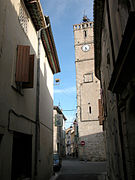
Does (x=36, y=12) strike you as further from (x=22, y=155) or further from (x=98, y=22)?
(x=22, y=155)

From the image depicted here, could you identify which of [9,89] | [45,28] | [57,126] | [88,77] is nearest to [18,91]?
[9,89]

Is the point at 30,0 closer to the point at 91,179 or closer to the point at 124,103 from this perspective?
the point at 124,103

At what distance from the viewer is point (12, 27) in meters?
5.60

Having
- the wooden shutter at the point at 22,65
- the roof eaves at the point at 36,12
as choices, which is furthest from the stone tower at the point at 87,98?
the wooden shutter at the point at 22,65

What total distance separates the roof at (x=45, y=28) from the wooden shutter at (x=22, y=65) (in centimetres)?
283

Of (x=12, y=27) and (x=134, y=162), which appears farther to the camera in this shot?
(x=12, y=27)

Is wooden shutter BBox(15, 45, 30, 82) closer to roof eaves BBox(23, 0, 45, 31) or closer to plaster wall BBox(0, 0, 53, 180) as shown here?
plaster wall BBox(0, 0, 53, 180)

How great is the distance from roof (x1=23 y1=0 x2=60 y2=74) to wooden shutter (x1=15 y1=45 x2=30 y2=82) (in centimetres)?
283

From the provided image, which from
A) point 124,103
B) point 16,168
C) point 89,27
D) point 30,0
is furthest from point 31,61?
point 89,27

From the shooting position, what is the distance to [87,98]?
29.5 meters

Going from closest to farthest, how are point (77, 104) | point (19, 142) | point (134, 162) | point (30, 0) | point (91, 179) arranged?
1. point (134, 162)
2. point (19, 142)
3. point (30, 0)
4. point (91, 179)
5. point (77, 104)

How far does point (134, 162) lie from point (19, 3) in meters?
6.41

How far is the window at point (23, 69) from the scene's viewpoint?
5.58 m

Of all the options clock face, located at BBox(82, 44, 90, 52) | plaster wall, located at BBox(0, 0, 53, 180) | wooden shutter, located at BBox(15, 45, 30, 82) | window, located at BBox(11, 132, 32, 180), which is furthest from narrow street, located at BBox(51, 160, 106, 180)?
clock face, located at BBox(82, 44, 90, 52)
